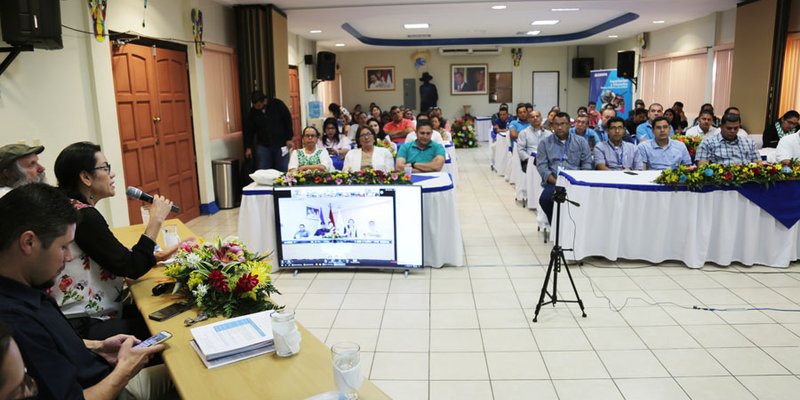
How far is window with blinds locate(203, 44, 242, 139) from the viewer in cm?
824

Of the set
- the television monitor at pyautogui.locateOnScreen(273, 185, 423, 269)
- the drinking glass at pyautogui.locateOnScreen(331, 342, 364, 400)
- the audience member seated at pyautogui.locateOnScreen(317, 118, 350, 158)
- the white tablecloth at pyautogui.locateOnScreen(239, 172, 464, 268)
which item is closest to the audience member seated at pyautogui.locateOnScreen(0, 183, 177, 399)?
the drinking glass at pyautogui.locateOnScreen(331, 342, 364, 400)

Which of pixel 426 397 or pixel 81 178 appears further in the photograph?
pixel 426 397

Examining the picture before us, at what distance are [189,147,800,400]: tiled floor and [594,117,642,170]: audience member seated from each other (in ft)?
4.06

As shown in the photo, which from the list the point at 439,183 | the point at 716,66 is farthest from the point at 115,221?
the point at 716,66

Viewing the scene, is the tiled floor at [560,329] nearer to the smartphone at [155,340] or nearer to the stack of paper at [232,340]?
the stack of paper at [232,340]

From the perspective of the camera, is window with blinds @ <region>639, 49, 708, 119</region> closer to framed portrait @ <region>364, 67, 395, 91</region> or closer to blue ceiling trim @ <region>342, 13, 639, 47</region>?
blue ceiling trim @ <region>342, 13, 639, 47</region>

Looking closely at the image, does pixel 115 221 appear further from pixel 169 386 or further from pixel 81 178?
pixel 169 386

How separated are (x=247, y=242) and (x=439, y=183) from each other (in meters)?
1.85

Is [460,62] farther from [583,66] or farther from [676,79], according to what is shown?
[676,79]

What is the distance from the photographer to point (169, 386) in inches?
96.3

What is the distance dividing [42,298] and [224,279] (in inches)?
31.9

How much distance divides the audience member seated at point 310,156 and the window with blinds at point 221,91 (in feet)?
7.90

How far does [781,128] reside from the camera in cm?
766

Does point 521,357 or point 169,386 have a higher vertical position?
point 169,386
